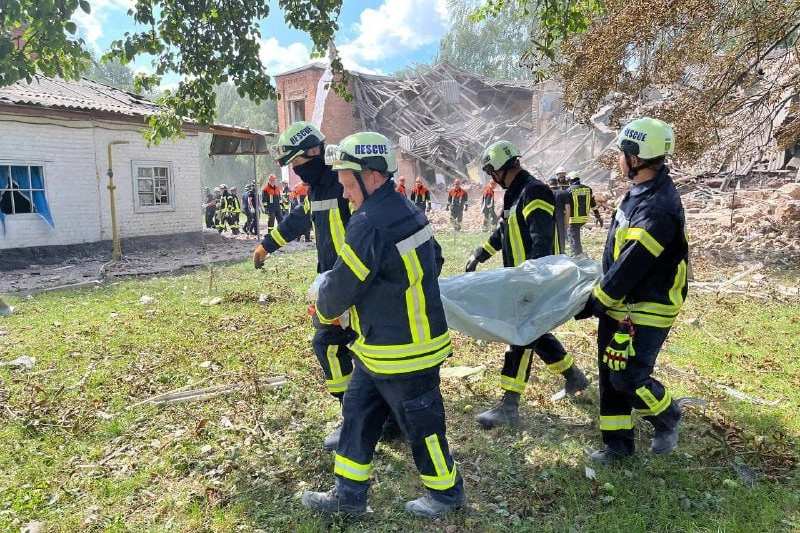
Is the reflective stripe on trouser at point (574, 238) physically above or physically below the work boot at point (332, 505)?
above

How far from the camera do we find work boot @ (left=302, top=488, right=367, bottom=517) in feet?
9.31

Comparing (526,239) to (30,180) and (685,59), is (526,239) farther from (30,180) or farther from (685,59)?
(30,180)

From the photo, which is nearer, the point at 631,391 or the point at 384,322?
the point at 384,322

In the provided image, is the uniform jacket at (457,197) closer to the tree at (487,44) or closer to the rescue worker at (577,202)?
the rescue worker at (577,202)

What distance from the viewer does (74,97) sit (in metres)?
13.7

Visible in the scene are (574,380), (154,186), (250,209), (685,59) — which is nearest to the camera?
(574,380)

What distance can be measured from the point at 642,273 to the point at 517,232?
3.90ft

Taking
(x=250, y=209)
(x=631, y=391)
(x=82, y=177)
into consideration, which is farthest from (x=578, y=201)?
(x=250, y=209)

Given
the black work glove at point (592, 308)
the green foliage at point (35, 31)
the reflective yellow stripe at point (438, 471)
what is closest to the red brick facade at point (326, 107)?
the green foliage at point (35, 31)

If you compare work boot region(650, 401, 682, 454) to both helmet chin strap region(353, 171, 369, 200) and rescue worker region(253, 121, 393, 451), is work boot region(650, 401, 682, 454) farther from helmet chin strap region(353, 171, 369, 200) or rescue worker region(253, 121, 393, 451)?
helmet chin strap region(353, 171, 369, 200)

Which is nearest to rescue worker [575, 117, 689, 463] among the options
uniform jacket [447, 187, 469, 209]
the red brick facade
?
uniform jacket [447, 187, 469, 209]

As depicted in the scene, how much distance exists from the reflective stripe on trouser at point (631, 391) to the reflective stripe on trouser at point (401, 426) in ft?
3.52

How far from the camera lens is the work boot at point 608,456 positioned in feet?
11.0

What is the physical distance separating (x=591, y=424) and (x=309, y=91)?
2985cm
